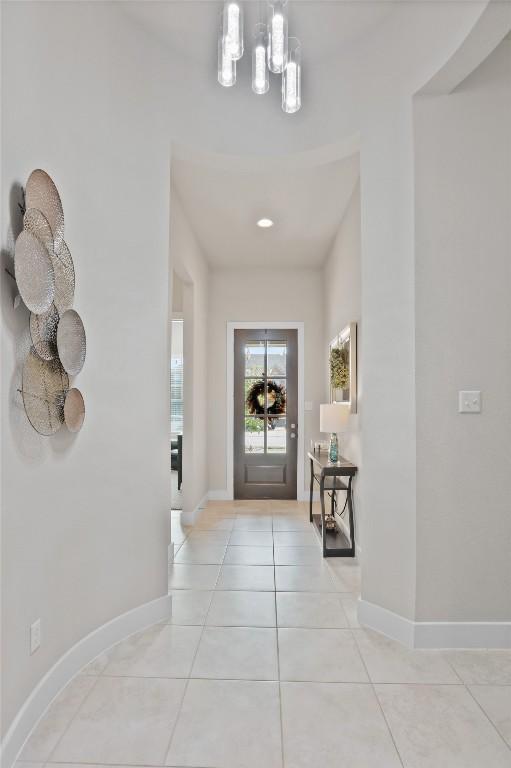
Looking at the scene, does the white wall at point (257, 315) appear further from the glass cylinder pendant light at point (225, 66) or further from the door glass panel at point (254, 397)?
the glass cylinder pendant light at point (225, 66)

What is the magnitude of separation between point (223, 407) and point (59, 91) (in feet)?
13.4

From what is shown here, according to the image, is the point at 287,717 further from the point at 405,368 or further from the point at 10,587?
the point at 405,368

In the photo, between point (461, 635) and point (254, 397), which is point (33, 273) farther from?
point (254, 397)

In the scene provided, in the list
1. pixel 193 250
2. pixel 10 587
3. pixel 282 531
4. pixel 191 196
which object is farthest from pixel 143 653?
pixel 193 250

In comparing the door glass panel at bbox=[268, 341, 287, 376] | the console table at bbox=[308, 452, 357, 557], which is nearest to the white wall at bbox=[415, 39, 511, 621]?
the console table at bbox=[308, 452, 357, 557]

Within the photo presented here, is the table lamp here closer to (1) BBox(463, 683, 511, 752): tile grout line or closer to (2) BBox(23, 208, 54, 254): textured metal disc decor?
(1) BBox(463, 683, 511, 752): tile grout line

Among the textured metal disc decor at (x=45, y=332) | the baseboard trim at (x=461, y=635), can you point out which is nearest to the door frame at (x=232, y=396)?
the baseboard trim at (x=461, y=635)

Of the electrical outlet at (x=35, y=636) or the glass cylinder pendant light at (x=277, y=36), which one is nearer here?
the electrical outlet at (x=35, y=636)

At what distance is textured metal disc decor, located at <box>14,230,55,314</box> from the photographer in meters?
1.51

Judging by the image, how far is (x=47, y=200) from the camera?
1.72m

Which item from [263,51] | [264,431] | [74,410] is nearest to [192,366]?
[264,431]

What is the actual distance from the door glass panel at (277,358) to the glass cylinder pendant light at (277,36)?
12.7ft

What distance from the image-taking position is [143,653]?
2.17m

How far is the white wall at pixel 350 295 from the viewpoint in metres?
3.55
